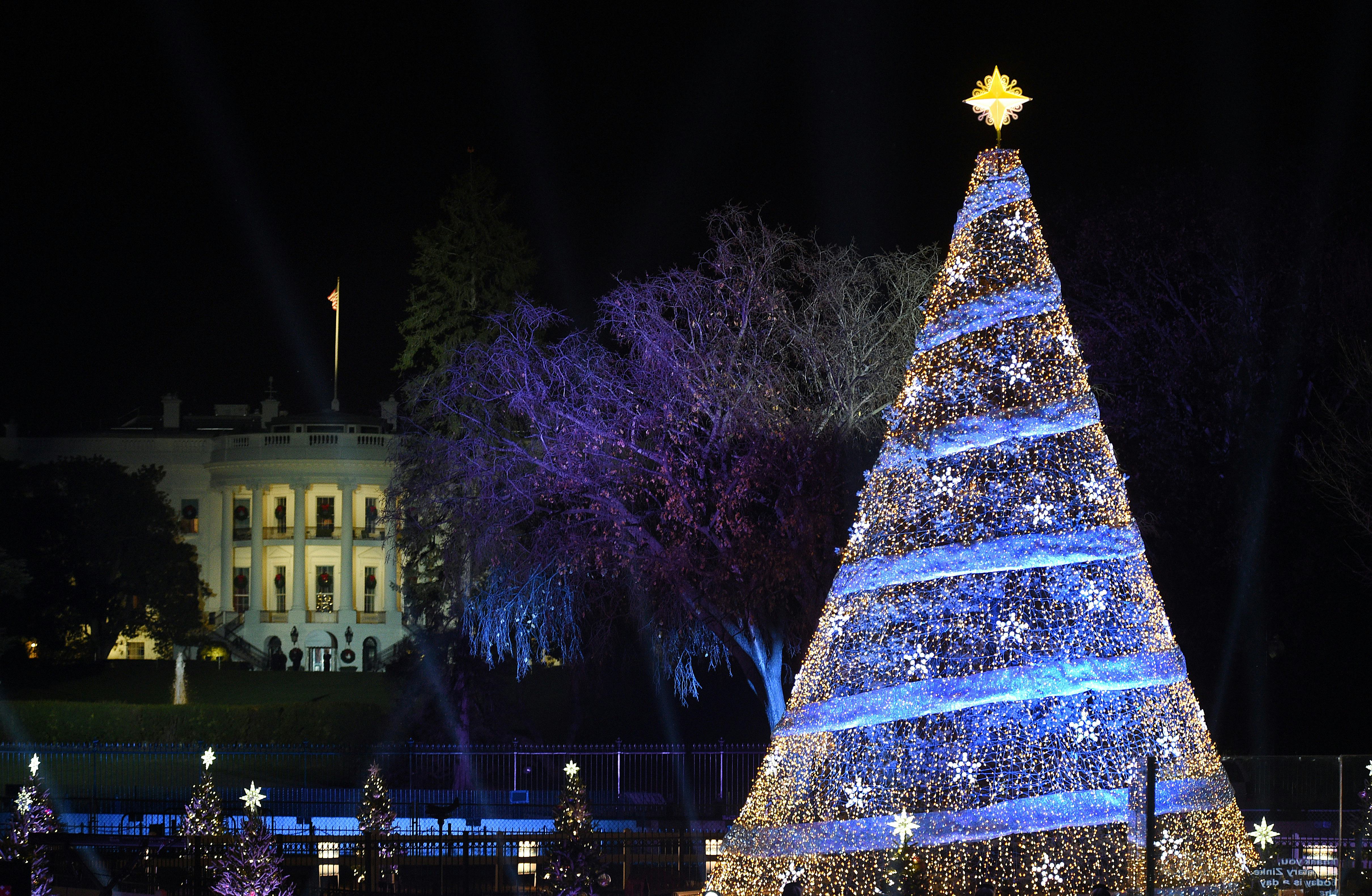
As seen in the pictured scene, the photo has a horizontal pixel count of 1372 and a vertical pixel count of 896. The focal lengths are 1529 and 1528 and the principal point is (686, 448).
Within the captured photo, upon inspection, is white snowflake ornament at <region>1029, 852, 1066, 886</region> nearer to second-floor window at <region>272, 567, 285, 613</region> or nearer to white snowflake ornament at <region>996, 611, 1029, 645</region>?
white snowflake ornament at <region>996, 611, 1029, 645</region>

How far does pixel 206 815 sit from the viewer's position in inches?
599

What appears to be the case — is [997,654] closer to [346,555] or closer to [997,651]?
[997,651]

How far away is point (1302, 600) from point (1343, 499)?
7.81ft

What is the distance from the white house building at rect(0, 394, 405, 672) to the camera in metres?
60.3

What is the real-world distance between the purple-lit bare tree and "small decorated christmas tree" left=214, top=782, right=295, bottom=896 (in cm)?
912

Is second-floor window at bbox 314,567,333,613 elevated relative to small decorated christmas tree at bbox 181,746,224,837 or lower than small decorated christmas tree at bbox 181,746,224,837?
elevated

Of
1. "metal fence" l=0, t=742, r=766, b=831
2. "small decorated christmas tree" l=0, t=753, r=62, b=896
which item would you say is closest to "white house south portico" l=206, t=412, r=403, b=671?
"metal fence" l=0, t=742, r=766, b=831

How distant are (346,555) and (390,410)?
736 cm

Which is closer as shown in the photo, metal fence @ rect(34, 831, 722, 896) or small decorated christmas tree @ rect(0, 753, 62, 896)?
small decorated christmas tree @ rect(0, 753, 62, 896)

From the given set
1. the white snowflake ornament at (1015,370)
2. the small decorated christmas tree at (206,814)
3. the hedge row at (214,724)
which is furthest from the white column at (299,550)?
the white snowflake ornament at (1015,370)

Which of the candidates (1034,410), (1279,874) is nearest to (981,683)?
(1034,410)

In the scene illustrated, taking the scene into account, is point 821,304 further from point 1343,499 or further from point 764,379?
Result: point 1343,499

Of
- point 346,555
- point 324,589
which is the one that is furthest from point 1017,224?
point 324,589

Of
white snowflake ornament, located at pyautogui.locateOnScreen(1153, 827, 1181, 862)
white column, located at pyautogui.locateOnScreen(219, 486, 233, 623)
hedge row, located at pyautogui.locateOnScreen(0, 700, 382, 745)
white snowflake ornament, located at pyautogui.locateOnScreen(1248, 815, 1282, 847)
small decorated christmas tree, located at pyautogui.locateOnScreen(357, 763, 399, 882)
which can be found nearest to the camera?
white snowflake ornament, located at pyautogui.locateOnScreen(1153, 827, 1181, 862)
